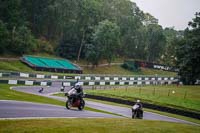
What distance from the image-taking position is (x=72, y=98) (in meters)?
23.7

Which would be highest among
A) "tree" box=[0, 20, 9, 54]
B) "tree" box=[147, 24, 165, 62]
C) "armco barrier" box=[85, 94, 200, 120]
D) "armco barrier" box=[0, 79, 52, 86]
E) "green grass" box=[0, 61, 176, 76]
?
"tree" box=[147, 24, 165, 62]

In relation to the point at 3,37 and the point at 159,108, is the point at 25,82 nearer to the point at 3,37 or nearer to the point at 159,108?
the point at 159,108

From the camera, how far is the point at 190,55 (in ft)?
223

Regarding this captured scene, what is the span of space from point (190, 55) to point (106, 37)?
23.9 metres

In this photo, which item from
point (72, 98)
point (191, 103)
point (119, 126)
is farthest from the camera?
point (191, 103)

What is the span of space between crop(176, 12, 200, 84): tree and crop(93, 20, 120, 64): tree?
18773 mm

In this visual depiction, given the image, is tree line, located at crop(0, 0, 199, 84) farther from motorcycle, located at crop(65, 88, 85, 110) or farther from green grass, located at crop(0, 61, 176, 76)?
motorcycle, located at crop(65, 88, 85, 110)

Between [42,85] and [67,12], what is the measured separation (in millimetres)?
36392

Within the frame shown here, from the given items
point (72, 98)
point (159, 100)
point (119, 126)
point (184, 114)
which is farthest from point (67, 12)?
point (119, 126)

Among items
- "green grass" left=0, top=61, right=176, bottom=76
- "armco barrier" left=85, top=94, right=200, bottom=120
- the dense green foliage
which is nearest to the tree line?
the dense green foliage

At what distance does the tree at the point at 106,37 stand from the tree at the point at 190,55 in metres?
18.8

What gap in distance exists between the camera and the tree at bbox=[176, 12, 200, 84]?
2660 inches

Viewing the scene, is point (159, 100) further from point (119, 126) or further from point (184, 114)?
point (119, 126)

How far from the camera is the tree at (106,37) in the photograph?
276 feet
